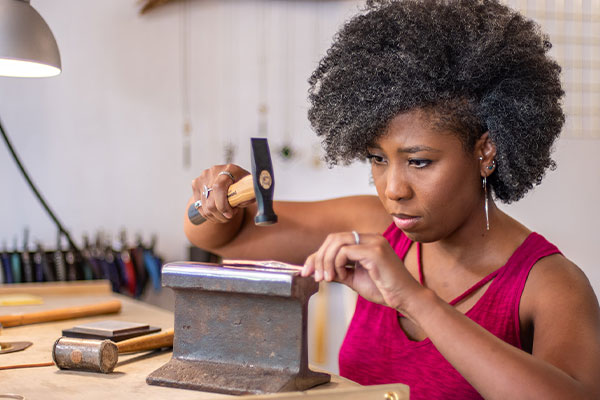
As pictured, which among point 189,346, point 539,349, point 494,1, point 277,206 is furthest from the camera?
point 277,206

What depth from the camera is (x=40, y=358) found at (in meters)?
1.47

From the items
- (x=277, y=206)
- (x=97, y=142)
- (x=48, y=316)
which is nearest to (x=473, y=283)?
(x=277, y=206)

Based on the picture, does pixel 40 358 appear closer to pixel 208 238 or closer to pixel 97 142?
pixel 208 238

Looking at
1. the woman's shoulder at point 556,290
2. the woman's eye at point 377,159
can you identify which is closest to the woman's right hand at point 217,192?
the woman's eye at point 377,159

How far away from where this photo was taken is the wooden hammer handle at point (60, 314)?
5.99 ft

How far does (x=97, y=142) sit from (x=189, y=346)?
3.37m

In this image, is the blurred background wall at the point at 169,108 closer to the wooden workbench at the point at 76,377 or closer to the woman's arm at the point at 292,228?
the woman's arm at the point at 292,228

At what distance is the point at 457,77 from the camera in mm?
1541

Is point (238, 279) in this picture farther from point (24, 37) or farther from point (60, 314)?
point (24, 37)

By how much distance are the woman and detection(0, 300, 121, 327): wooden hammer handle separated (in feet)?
1.70

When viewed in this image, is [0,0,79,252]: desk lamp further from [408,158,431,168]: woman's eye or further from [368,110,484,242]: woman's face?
[408,158,431,168]: woman's eye

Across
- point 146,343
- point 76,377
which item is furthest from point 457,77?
point 76,377

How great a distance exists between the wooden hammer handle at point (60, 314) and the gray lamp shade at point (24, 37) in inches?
27.1

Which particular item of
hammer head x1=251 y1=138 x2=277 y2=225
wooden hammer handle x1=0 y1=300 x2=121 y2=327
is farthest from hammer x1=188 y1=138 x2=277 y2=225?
wooden hammer handle x1=0 y1=300 x2=121 y2=327
